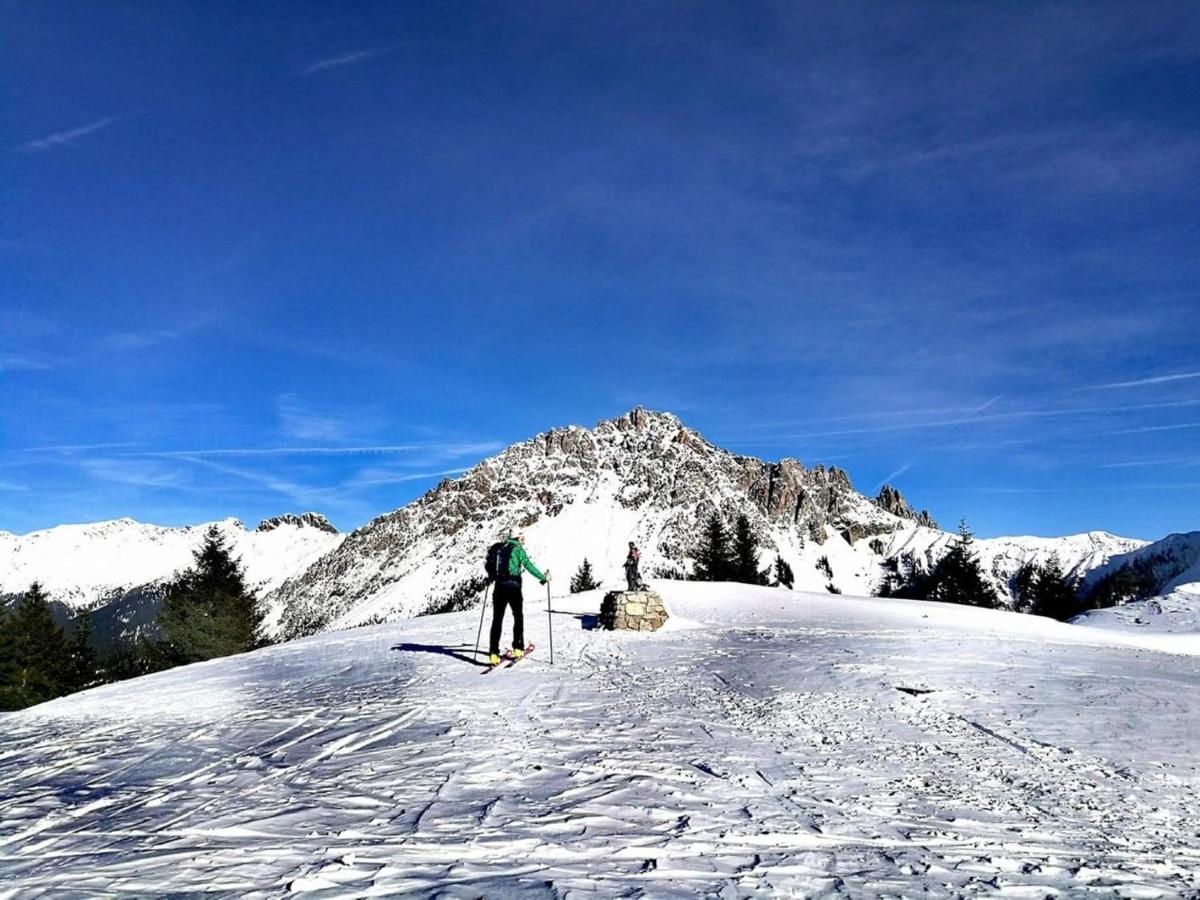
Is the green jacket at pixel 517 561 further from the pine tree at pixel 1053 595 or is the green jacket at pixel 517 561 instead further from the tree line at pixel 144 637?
the pine tree at pixel 1053 595

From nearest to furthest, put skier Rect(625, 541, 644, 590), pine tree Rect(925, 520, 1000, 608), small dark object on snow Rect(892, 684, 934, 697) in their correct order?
small dark object on snow Rect(892, 684, 934, 697) < skier Rect(625, 541, 644, 590) < pine tree Rect(925, 520, 1000, 608)

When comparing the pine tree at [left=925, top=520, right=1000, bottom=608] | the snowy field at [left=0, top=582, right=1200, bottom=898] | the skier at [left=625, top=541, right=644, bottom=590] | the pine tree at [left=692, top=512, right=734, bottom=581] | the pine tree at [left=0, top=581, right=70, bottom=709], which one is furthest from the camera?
the pine tree at [left=692, top=512, right=734, bottom=581]

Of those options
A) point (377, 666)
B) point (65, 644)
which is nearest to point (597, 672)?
point (377, 666)

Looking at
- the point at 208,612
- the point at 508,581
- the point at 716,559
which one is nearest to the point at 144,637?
the point at 208,612

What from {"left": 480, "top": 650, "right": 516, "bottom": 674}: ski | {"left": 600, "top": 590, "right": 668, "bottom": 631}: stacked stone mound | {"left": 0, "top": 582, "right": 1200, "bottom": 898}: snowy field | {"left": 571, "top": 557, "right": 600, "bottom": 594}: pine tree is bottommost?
{"left": 0, "top": 582, "right": 1200, "bottom": 898}: snowy field

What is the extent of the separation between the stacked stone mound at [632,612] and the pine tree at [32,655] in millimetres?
33815

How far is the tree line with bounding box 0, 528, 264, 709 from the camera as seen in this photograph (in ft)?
123

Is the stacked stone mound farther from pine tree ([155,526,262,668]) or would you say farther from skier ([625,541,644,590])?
pine tree ([155,526,262,668])

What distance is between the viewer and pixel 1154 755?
26.9 ft

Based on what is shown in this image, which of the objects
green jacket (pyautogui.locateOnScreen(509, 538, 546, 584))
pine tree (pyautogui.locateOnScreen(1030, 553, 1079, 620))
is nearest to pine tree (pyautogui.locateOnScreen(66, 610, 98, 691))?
green jacket (pyautogui.locateOnScreen(509, 538, 546, 584))

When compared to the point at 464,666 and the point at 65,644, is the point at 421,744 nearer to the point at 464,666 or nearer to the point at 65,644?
the point at 464,666

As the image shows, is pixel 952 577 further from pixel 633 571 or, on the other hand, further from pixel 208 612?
pixel 208 612

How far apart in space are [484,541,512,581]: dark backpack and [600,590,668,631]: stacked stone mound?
704 cm

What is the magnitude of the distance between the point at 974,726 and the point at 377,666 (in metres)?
11.6
